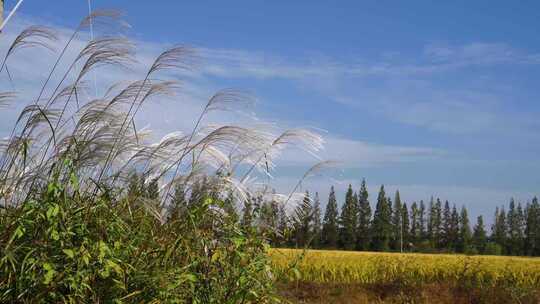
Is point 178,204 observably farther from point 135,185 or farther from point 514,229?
point 514,229

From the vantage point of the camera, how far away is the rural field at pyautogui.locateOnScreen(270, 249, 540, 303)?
9.04 meters

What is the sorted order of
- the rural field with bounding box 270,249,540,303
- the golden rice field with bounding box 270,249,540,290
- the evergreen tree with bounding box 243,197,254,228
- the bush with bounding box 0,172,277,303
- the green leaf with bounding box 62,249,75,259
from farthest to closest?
the golden rice field with bounding box 270,249,540,290
the rural field with bounding box 270,249,540,303
the evergreen tree with bounding box 243,197,254,228
the bush with bounding box 0,172,277,303
the green leaf with bounding box 62,249,75,259

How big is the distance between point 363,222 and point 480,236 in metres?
10.4

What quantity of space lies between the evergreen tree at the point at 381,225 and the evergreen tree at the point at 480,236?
24.1 ft

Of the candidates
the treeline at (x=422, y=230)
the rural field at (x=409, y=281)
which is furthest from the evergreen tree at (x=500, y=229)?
the rural field at (x=409, y=281)

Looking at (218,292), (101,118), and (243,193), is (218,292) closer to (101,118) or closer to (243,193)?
(243,193)

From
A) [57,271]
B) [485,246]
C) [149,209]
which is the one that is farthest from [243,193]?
[485,246]

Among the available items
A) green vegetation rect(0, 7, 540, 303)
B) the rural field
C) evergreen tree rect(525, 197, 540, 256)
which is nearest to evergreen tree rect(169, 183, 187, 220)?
green vegetation rect(0, 7, 540, 303)

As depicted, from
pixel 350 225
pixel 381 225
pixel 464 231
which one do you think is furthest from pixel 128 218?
pixel 464 231

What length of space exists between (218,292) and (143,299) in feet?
1.46

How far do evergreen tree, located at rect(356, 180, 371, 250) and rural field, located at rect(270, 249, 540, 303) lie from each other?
29.9 m

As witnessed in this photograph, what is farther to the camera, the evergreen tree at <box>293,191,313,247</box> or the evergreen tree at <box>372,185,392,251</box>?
the evergreen tree at <box>372,185,392,251</box>

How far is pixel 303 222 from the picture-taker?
4.47m

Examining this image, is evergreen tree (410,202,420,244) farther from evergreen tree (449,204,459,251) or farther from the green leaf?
the green leaf
